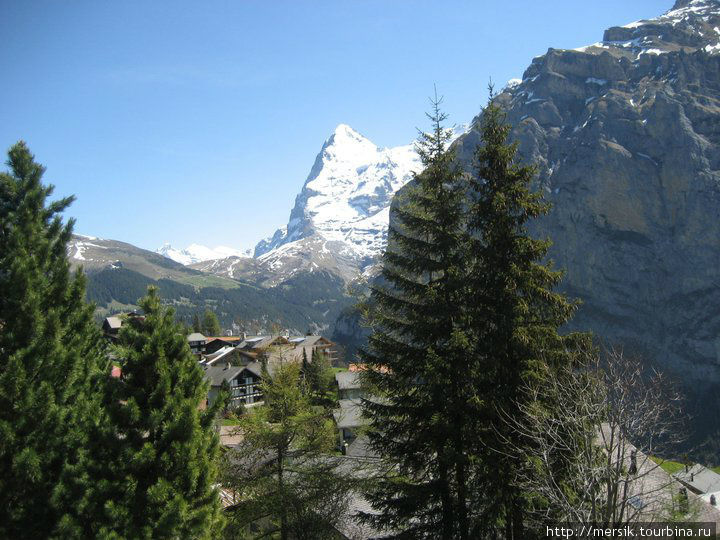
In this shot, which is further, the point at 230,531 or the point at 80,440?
the point at 230,531

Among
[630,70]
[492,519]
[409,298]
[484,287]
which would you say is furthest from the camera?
[630,70]

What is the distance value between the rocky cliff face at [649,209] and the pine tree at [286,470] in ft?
474

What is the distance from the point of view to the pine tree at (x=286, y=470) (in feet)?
54.3

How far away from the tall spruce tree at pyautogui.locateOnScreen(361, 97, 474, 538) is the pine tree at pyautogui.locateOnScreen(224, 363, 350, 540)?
1.93m

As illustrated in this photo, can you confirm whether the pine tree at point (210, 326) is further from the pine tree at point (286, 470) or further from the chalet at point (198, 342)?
the pine tree at point (286, 470)

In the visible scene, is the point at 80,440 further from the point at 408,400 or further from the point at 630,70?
the point at 630,70

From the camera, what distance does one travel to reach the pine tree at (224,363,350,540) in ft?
54.3

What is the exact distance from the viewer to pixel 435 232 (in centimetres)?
1480

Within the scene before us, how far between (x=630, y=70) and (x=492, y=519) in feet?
692

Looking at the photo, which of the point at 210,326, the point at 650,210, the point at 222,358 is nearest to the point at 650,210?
the point at 650,210

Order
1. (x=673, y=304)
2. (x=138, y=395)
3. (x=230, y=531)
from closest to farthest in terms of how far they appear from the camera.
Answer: (x=138, y=395) → (x=230, y=531) → (x=673, y=304)

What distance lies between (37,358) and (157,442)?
3805 millimetres

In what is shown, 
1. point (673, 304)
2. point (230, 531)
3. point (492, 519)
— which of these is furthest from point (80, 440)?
point (673, 304)

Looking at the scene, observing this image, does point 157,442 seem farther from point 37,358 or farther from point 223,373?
point 223,373
